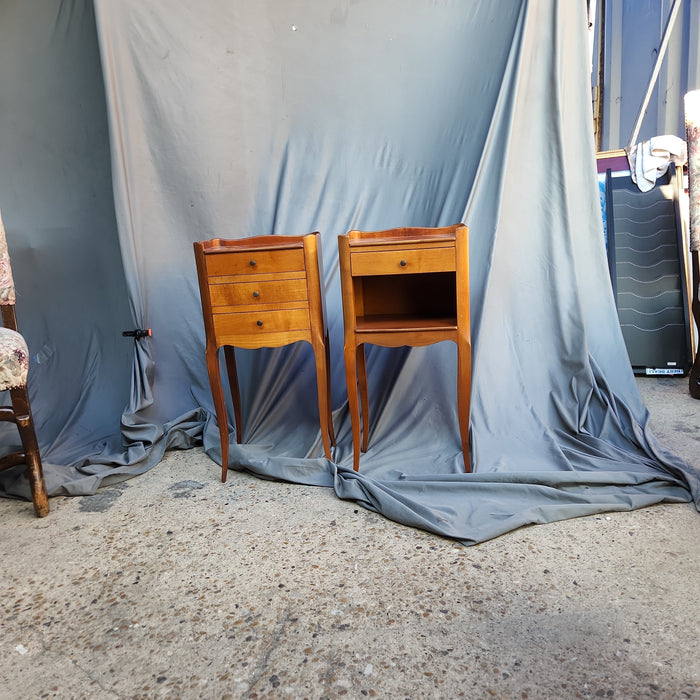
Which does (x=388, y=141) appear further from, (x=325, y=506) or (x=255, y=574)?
(x=255, y=574)

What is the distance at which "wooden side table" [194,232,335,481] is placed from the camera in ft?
6.00

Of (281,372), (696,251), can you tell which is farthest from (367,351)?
(696,251)

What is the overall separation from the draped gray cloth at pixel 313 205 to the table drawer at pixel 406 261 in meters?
0.47

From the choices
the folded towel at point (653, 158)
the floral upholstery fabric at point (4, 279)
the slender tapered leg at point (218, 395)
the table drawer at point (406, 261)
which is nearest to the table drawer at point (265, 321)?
the slender tapered leg at point (218, 395)

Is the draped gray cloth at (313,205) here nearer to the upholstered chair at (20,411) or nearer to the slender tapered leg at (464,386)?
the slender tapered leg at (464,386)

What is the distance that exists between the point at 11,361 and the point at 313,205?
52.0 inches

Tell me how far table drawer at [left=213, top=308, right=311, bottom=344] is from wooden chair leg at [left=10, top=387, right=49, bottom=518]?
0.65m

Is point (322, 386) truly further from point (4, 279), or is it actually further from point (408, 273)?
point (4, 279)

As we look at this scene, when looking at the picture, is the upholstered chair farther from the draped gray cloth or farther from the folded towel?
the folded towel

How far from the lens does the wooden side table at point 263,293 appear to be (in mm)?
1828

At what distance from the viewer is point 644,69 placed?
4.09m

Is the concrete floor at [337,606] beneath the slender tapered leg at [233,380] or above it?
beneath

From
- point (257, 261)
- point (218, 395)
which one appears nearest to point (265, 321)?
point (257, 261)

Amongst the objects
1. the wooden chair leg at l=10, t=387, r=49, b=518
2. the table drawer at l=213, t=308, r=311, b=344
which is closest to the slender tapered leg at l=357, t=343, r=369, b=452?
the table drawer at l=213, t=308, r=311, b=344
